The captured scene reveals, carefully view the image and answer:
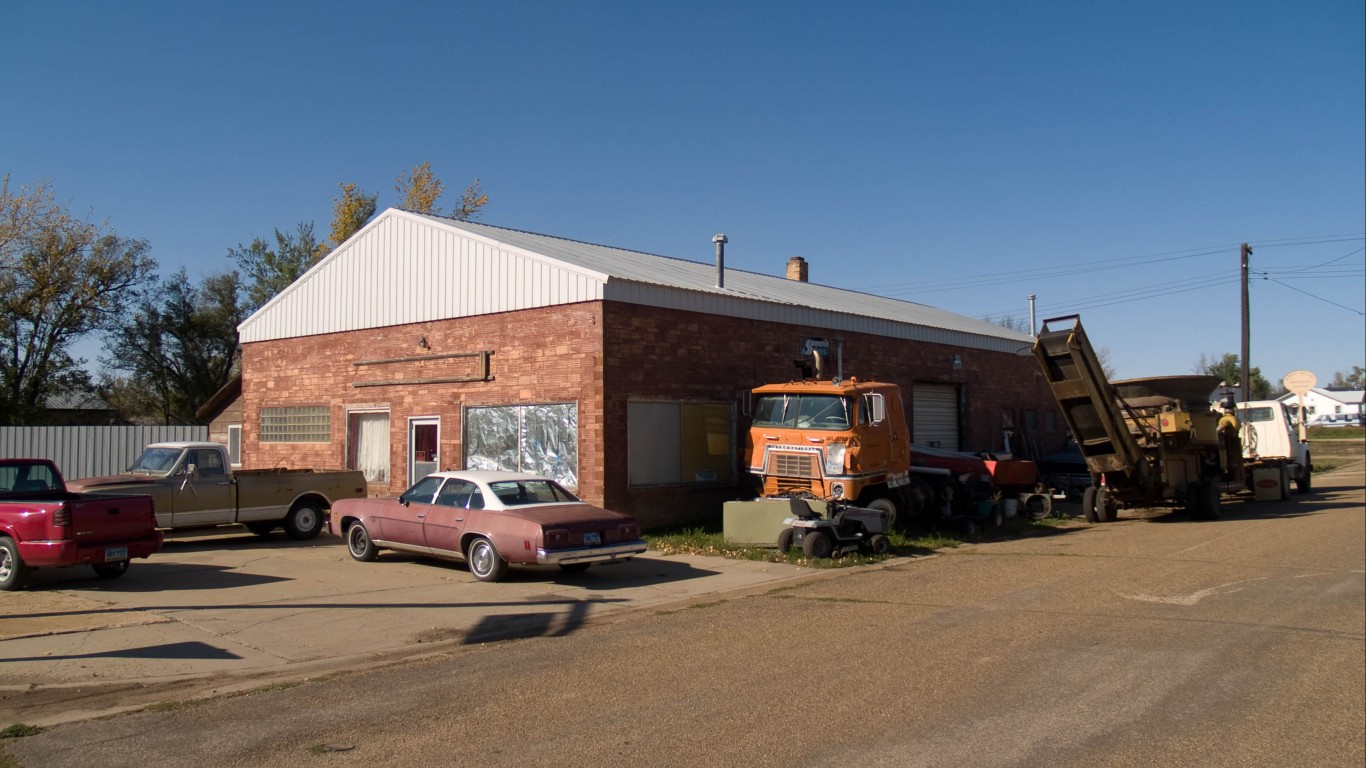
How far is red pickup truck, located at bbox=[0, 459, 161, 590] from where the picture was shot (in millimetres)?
11445

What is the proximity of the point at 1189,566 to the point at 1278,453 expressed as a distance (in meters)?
17.5

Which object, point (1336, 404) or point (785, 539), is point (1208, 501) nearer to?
point (785, 539)

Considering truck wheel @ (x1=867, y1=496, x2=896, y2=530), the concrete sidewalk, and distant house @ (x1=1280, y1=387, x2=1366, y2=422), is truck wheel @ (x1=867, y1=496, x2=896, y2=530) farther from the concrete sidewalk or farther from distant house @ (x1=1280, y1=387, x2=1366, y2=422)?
distant house @ (x1=1280, y1=387, x2=1366, y2=422)

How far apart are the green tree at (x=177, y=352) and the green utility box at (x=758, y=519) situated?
38741mm

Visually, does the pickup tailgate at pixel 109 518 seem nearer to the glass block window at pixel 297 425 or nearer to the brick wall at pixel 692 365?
the brick wall at pixel 692 365

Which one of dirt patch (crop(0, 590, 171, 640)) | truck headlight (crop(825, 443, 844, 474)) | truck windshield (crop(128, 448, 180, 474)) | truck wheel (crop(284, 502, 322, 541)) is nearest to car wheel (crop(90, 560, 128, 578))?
dirt patch (crop(0, 590, 171, 640))

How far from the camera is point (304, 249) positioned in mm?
48500

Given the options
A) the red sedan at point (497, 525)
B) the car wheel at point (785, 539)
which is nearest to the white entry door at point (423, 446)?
the red sedan at point (497, 525)

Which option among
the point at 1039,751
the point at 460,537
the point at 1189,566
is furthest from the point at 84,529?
the point at 1189,566

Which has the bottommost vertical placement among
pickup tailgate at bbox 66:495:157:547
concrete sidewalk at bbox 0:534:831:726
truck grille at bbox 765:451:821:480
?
concrete sidewalk at bbox 0:534:831:726

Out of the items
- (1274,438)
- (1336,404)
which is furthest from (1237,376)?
(1274,438)

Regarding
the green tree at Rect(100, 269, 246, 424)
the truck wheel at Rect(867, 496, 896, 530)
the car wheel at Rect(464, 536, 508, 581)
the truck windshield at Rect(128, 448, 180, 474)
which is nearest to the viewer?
the car wheel at Rect(464, 536, 508, 581)

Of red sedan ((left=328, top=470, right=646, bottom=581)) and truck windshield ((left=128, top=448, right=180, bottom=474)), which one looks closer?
red sedan ((left=328, top=470, right=646, bottom=581))

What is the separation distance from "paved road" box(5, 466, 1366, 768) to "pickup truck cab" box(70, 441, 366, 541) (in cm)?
801
